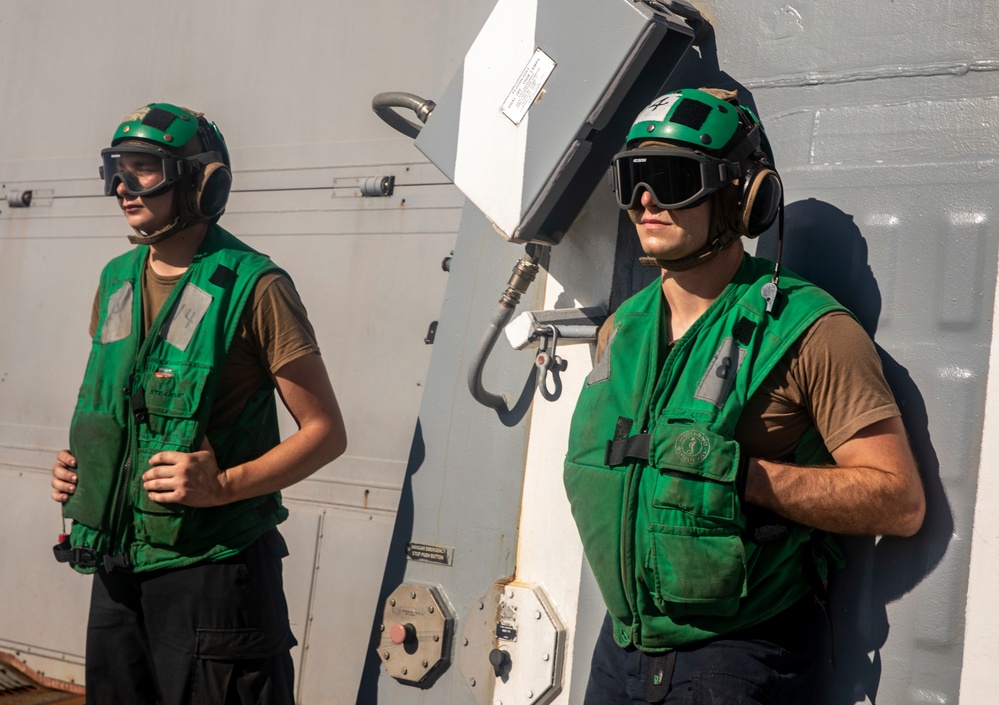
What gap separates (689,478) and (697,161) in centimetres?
54

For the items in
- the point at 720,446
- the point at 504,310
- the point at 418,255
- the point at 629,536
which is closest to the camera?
the point at 720,446

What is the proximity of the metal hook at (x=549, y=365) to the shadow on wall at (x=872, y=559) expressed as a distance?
60cm

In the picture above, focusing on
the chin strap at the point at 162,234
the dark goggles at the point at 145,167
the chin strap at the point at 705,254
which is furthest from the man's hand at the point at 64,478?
the chin strap at the point at 705,254

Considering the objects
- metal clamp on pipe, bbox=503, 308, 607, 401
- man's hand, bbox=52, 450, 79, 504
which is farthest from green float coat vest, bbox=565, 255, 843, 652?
man's hand, bbox=52, 450, 79, 504

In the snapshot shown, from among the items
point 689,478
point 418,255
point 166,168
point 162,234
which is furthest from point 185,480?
point 418,255

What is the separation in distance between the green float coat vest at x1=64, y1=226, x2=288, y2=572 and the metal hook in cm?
66

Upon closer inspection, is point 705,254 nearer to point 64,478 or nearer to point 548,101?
point 548,101

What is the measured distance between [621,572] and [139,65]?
3610mm

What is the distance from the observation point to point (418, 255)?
155 inches

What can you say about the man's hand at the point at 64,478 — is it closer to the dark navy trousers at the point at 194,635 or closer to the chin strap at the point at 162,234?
the dark navy trousers at the point at 194,635

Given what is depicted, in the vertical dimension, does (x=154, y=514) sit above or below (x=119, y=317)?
below

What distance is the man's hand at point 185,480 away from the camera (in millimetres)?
2412

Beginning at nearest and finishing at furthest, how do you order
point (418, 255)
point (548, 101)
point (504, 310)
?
1. point (548, 101)
2. point (504, 310)
3. point (418, 255)

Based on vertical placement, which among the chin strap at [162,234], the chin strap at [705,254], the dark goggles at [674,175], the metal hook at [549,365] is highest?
the dark goggles at [674,175]
